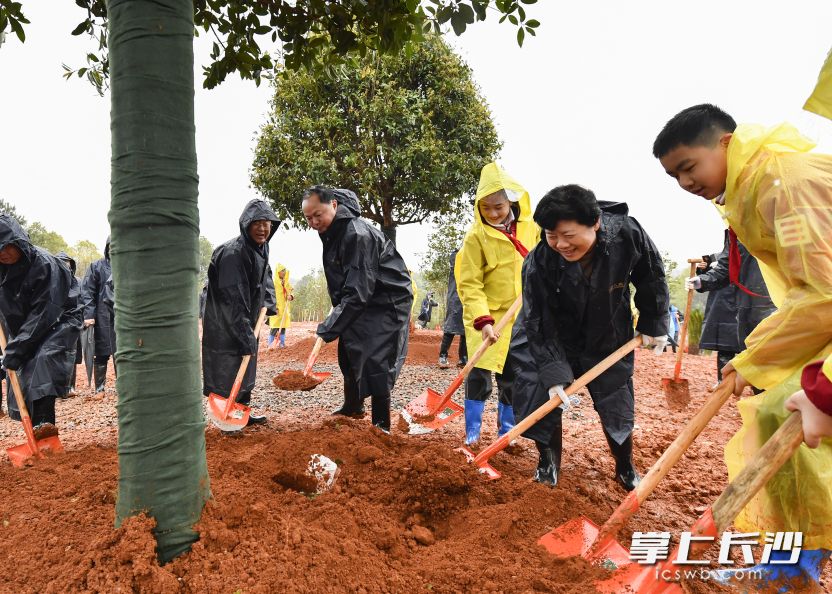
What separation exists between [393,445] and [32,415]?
2852 millimetres

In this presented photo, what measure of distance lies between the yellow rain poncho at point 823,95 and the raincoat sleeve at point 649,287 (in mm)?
1302

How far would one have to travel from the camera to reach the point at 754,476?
1518mm

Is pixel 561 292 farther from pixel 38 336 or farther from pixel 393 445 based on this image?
pixel 38 336

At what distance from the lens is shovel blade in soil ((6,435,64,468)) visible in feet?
10.3

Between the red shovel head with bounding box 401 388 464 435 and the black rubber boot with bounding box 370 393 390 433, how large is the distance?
146 millimetres

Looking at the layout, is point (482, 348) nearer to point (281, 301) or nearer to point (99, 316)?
point (99, 316)

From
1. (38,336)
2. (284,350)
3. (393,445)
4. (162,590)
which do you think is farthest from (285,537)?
(284,350)

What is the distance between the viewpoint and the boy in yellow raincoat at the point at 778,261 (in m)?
1.50

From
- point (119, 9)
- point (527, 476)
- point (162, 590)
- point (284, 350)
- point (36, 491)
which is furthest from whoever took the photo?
point (284, 350)

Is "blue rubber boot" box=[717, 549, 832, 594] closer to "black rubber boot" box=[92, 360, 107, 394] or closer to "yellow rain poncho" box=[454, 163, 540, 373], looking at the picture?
"yellow rain poncho" box=[454, 163, 540, 373]

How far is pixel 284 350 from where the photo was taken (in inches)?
430

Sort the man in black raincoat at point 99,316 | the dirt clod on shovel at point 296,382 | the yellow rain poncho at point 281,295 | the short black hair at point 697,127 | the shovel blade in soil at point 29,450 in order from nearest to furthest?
the short black hair at point 697,127, the shovel blade in soil at point 29,450, the dirt clod on shovel at point 296,382, the man in black raincoat at point 99,316, the yellow rain poncho at point 281,295

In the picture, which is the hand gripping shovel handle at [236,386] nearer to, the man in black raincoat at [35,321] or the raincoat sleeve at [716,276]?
the man in black raincoat at [35,321]

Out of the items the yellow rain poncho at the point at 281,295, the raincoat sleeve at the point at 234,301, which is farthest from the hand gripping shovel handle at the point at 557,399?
the yellow rain poncho at the point at 281,295
